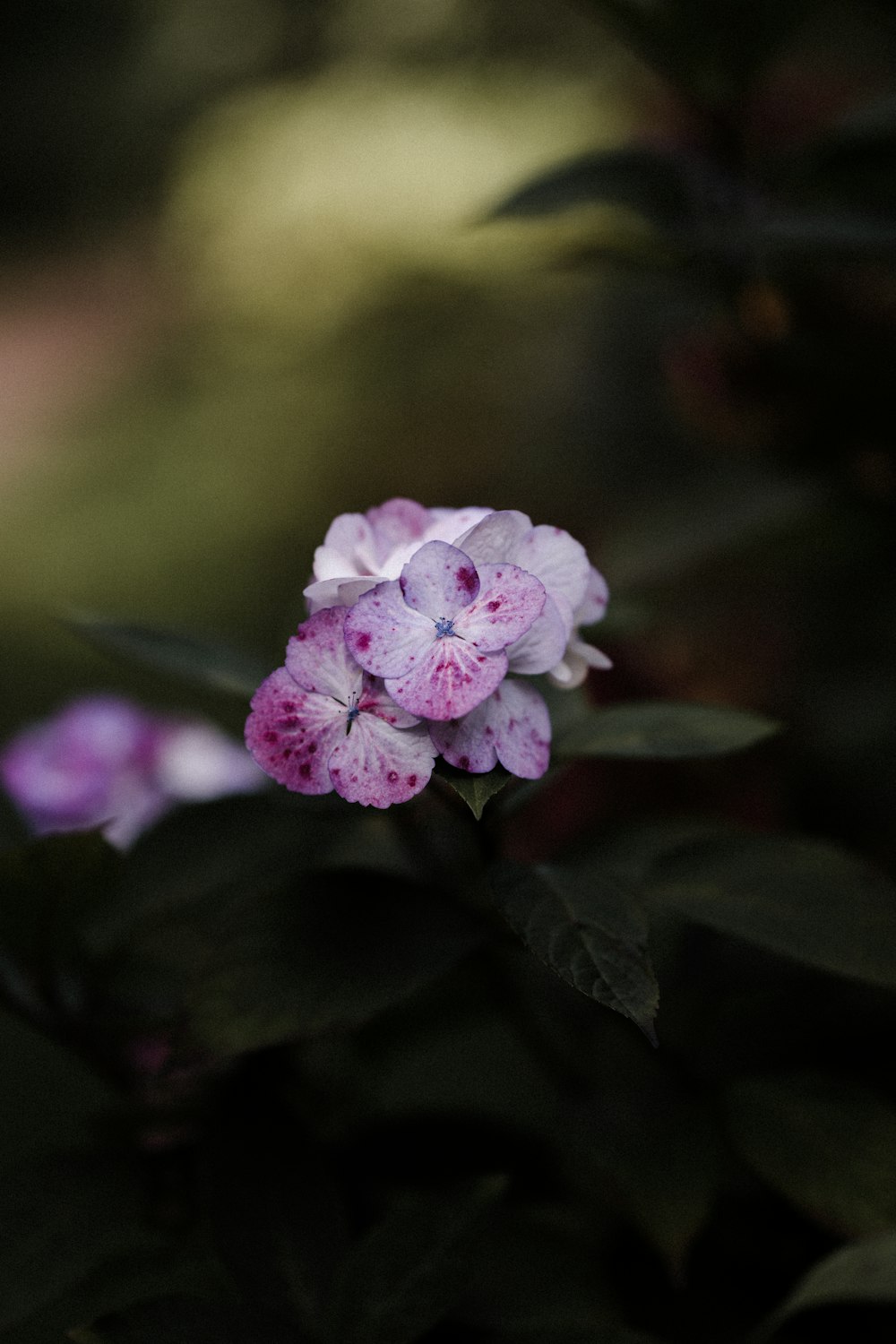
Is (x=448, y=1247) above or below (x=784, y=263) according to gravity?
below

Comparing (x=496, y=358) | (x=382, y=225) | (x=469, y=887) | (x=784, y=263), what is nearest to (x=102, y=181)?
(x=382, y=225)

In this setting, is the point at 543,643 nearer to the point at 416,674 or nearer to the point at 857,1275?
the point at 416,674

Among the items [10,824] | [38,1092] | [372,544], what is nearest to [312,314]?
[38,1092]

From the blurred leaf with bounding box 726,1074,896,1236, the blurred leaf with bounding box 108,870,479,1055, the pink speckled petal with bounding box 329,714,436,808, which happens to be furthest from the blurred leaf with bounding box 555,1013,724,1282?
the pink speckled petal with bounding box 329,714,436,808

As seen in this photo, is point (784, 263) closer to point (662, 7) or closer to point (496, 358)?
point (662, 7)

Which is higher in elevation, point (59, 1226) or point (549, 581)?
point (549, 581)
